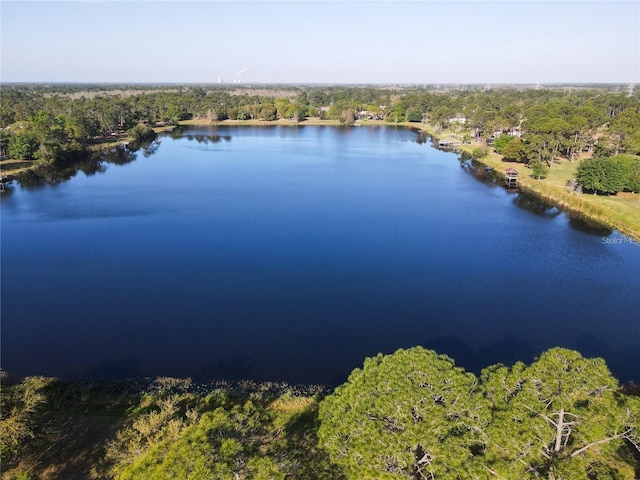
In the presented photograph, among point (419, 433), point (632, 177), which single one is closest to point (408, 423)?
point (419, 433)

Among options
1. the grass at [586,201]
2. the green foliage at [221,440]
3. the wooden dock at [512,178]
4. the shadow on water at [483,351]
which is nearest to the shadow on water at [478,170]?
the wooden dock at [512,178]

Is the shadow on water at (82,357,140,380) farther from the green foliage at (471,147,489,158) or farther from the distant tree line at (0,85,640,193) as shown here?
the green foliage at (471,147,489,158)

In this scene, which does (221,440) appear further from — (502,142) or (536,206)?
(502,142)

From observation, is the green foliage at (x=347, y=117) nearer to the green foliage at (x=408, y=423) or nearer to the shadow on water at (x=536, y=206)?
the shadow on water at (x=536, y=206)

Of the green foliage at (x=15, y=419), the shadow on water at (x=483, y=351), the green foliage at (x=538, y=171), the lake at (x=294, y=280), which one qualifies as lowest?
the shadow on water at (x=483, y=351)

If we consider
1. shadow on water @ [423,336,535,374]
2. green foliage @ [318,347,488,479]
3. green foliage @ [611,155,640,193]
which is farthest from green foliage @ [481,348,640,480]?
green foliage @ [611,155,640,193]

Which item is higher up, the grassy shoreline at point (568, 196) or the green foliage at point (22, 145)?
the green foliage at point (22, 145)
